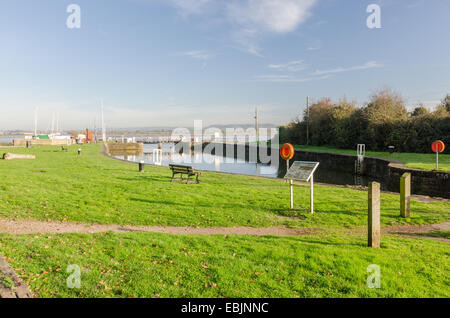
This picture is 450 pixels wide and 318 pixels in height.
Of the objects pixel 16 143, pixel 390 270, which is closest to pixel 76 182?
pixel 390 270

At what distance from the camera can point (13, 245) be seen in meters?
5.65

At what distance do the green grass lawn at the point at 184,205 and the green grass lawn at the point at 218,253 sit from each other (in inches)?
1.4

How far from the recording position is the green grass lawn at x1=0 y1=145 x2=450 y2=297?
432cm

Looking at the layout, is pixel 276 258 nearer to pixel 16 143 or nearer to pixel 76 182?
pixel 76 182

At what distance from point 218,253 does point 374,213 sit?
3.55 meters

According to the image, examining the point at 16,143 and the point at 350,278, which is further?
the point at 16,143

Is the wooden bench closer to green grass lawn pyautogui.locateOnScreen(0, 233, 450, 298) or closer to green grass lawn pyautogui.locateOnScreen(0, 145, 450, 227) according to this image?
green grass lawn pyautogui.locateOnScreen(0, 145, 450, 227)

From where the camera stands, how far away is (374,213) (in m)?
6.16

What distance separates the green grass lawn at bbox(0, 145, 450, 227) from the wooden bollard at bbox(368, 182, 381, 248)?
234 cm

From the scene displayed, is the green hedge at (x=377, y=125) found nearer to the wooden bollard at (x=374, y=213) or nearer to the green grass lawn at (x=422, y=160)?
the green grass lawn at (x=422, y=160)

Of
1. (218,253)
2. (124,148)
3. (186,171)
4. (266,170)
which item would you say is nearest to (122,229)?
(218,253)

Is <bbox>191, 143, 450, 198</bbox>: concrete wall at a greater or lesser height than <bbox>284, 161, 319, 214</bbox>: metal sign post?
lesser

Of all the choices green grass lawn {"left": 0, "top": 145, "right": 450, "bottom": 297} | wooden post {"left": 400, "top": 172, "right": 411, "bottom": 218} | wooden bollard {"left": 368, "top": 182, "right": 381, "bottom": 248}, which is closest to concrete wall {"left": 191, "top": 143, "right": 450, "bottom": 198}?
green grass lawn {"left": 0, "top": 145, "right": 450, "bottom": 297}

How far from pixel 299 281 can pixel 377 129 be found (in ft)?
123
